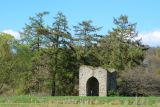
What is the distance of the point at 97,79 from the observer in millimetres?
53812

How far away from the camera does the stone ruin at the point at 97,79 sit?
5291 centimetres

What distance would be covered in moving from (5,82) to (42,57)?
20.1ft

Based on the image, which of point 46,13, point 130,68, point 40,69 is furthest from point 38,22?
point 130,68

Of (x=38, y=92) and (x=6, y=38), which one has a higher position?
(x=6, y=38)

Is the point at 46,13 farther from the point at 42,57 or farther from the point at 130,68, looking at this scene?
the point at 130,68

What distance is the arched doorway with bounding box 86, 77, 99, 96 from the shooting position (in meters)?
55.9

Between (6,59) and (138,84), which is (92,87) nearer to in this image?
(138,84)

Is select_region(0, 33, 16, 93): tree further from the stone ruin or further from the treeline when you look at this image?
the stone ruin

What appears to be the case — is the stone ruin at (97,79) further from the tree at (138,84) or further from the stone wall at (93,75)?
the tree at (138,84)

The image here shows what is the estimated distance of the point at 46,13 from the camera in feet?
201

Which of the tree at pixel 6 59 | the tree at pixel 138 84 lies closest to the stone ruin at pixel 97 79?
the tree at pixel 138 84

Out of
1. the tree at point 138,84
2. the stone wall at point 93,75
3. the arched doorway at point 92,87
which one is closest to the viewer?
the stone wall at point 93,75

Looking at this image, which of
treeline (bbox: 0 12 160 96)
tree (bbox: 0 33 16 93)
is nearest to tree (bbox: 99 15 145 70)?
treeline (bbox: 0 12 160 96)

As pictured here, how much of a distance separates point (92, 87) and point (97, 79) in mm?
3911
